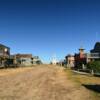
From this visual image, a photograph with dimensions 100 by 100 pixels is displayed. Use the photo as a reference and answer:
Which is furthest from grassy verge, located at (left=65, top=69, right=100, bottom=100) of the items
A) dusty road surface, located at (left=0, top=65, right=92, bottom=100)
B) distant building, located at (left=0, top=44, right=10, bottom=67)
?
distant building, located at (left=0, top=44, right=10, bottom=67)

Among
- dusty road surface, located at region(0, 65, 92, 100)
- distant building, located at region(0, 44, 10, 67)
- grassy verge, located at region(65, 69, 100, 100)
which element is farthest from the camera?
distant building, located at region(0, 44, 10, 67)

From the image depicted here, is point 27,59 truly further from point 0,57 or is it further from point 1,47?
point 0,57

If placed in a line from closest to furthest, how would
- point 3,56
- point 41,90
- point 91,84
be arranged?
1. point 41,90
2. point 91,84
3. point 3,56

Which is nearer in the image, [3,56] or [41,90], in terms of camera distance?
[41,90]

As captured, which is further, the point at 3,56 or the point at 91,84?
the point at 3,56

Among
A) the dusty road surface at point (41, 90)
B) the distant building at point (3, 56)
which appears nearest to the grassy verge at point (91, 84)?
the dusty road surface at point (41, 90)

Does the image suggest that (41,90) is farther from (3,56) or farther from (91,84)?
(3,56)

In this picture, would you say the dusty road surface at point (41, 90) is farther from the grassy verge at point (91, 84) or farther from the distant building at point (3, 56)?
the distant building at point (3, 56)

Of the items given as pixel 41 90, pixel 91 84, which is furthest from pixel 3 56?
pixel 41 90

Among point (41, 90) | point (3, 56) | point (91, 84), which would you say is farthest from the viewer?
point (3, 56)

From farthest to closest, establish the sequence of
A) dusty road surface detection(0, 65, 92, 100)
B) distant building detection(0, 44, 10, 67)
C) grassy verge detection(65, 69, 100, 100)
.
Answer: distant building detection(0, 44, 10, 67), grassy verge detection(65, 69, 100, 100), dusty road surface detection(0, 65, 92, 100)

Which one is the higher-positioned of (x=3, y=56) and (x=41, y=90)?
(x=3, y=56)

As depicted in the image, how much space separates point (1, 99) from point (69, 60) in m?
127

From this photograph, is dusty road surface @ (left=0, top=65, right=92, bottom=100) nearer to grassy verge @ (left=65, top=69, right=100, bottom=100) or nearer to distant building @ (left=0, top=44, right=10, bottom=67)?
grassy verge @ (left=65, top=69, right=100, bottom=100)
